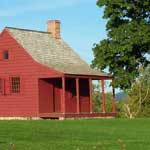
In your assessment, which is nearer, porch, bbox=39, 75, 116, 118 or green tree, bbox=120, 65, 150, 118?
porch, bbox=39, 75, 116, 118

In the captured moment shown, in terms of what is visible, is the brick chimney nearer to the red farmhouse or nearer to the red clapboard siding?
the red farmhouse

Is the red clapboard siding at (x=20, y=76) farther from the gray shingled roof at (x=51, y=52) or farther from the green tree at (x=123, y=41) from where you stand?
the green tree at (x=123, y=41)

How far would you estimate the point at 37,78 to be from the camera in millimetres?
46000

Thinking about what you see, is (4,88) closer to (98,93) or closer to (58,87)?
(58,87)

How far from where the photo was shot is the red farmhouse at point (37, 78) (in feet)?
150

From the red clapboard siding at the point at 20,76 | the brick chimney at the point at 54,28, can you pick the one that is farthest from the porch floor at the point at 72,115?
the brick chimney at the point at 54,28

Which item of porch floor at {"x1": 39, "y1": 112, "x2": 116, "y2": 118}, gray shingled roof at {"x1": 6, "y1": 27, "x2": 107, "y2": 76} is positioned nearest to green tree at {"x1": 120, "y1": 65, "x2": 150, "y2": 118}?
gray shingled roof at {"x1": 6, "y1": 27, "x2": 107, "y2": 76}

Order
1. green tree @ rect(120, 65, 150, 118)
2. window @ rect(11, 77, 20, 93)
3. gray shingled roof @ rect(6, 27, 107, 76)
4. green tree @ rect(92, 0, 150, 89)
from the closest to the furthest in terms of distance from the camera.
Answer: green tree @ rect(92, 0, 150, 89), gray shingled roof @ rect(6, 27, 107, 76), window @ rect(11, 77, 20, 93), green tree @ rect(120, 65, 150, 118)

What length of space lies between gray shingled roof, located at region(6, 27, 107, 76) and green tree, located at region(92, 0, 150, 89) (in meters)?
2.32

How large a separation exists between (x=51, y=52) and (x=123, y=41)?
7821 millimetres

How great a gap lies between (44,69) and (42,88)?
5.62ft

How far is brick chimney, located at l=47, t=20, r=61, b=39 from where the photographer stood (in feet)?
175

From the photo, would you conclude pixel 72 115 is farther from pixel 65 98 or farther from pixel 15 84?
pixel 15 84

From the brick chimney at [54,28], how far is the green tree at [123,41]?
737 cm
